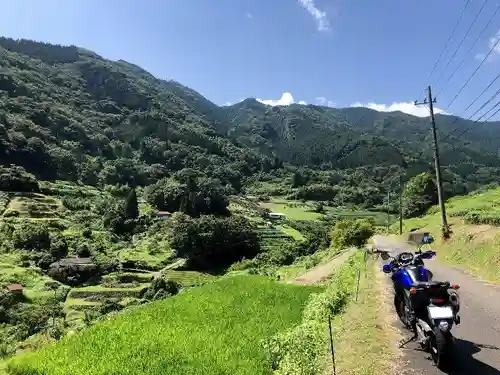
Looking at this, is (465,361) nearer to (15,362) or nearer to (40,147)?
(15,362)

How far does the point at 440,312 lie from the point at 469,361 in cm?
138

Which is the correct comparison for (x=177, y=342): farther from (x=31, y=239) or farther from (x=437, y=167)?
(x=31, y=239)

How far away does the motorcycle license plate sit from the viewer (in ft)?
27.0


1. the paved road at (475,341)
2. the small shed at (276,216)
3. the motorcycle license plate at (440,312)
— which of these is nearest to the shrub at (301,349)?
the paved road at (475,341)

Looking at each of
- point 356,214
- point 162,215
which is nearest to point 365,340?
point 162,215

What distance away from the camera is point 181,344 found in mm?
12383

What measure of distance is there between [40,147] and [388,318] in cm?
14104

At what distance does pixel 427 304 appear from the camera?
9195 mm

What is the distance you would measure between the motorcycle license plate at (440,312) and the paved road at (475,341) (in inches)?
41.7

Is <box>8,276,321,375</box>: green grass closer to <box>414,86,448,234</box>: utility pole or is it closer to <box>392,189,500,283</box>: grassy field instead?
<box>392,189,500,283</box>: grassy field

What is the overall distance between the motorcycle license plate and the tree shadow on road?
3.47 ft

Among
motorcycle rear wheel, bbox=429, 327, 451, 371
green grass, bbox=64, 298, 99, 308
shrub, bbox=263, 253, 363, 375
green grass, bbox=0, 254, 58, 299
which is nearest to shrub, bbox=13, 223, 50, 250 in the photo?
green grass, bbox=0, 254, 58, 299

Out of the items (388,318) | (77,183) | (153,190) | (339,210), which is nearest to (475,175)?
(339,210)

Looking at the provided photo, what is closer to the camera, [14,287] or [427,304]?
[427,304]
